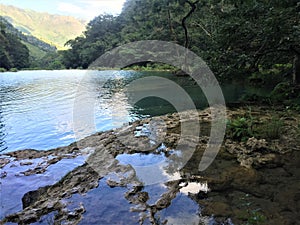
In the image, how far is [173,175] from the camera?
275 inches

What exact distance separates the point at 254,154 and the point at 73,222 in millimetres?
5714

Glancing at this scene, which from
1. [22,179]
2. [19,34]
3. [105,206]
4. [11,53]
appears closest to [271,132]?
[105,206]

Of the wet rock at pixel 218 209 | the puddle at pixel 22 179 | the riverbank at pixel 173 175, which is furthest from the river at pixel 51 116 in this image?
the wet rock at pixel 218 209

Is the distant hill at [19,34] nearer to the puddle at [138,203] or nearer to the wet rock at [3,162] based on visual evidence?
the wet rock at [3,162]

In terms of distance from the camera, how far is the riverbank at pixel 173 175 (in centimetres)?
518

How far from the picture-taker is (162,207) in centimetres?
541

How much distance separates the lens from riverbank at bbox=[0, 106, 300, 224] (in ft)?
17.0

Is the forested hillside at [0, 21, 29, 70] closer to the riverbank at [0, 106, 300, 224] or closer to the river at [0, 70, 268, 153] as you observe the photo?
the river at [0, 70, 268, 153]

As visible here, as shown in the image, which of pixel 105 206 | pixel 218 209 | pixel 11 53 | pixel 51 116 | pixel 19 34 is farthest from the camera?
pixel 19 34

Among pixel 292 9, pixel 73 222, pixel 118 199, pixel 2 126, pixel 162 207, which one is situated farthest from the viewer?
pixel 2 126

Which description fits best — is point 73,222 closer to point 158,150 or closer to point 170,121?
point 158,150

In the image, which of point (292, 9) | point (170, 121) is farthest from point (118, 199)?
point (292, 9)

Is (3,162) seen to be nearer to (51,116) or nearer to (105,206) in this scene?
(105,206)

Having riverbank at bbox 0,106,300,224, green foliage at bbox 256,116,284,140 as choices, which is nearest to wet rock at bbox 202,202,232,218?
riverbank at bbox 0,106,300,224
